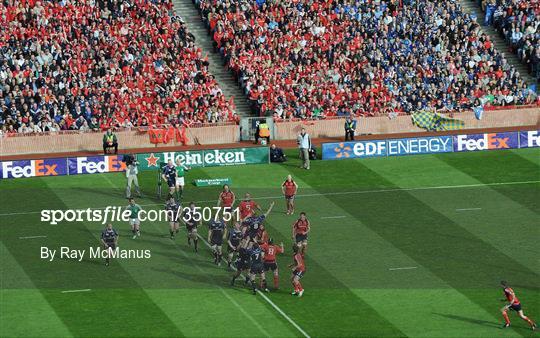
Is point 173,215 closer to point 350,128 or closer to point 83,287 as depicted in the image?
point 83,287

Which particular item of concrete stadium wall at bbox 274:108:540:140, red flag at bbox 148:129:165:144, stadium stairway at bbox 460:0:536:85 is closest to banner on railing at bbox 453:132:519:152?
concrete stadium wall at bbox 274:108:540:140

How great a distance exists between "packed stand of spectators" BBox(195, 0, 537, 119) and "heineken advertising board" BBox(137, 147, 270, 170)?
6.77m

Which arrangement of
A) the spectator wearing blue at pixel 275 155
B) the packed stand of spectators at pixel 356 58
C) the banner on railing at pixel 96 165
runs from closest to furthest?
the banner on railing at pixel 96 165, the spectator wearing blue at pixel 275 155, the packed stand of spectators at pixel 356 58

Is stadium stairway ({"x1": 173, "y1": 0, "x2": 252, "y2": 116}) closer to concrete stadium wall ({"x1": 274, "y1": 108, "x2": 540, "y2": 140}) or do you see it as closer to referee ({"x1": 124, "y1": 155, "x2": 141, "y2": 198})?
concrete stadium wall ({"x1": 274, "y1": 108, "x2": 540, "y2": 140})

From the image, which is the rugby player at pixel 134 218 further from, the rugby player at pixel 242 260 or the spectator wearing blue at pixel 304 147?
the spectator wearing blue at pixel 304 147

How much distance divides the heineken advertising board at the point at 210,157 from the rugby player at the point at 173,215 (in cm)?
1150

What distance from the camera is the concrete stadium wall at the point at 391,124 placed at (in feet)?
226

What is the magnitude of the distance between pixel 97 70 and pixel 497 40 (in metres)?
25.4

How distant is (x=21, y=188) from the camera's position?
190 ft

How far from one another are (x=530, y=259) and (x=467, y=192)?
35.1ft

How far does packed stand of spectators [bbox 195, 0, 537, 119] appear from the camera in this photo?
70.8 m

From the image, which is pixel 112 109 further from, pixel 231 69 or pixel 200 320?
pixel 200 320

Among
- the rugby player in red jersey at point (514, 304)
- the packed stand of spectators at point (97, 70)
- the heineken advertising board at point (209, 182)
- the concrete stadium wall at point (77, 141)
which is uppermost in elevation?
the packed stand of spectators at point (97, 70)

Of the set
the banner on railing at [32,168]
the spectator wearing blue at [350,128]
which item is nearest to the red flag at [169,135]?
the banner on railing at [32,168]
